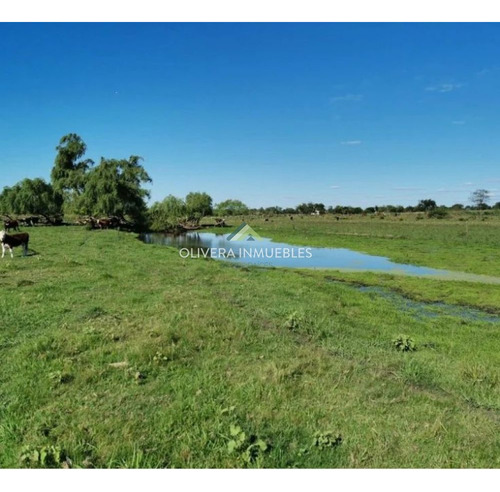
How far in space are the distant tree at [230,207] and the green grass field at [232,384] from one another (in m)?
95.2

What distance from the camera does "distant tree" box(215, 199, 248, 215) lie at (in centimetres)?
10519

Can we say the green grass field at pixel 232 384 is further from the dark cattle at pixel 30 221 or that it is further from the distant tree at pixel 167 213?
the distant tree at pixel 167 213

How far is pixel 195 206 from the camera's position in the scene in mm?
74562

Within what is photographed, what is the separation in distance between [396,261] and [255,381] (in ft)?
74.5

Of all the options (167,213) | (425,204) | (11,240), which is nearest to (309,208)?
(425,204)

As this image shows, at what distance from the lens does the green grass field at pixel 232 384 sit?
3.69 metres

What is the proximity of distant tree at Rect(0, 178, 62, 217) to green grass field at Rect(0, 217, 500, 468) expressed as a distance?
45.8m

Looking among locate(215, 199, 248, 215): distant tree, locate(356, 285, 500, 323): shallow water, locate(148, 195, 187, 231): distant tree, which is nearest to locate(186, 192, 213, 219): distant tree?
locate(148, 195, 187, 231): distant tree

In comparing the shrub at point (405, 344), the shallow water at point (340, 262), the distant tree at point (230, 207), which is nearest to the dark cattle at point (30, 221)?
the shallow water at point (340, 262)

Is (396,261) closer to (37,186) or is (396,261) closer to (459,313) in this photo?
(459,313)

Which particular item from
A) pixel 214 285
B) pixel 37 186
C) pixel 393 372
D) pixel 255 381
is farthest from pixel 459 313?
pixel 37 186

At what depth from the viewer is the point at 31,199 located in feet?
161

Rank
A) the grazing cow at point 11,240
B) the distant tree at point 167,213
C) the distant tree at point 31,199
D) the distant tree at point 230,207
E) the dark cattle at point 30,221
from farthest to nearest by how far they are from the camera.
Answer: the distant tree at point 230,207, the distant tree at point 167,213, the distant tree at point 31,199, the dark cattle at point 30,221, the grazing cow at point 11,240

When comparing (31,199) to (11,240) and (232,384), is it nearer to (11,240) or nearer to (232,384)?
(11,240)
